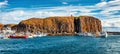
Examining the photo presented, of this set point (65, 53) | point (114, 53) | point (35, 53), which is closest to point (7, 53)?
point (35, 53)

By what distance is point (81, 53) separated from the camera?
70625 millimetres

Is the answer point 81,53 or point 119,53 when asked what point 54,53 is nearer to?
point 81,53

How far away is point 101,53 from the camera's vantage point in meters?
69.4

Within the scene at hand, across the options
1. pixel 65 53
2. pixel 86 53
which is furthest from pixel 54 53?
pixel 86 53

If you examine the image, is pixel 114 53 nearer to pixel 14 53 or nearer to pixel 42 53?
pixel 42 53

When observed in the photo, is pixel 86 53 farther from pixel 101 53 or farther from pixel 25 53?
pixel 25 53

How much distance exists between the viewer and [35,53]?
7269 cm

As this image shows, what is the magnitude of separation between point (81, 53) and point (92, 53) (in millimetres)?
2402

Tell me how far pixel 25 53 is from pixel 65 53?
8.89m

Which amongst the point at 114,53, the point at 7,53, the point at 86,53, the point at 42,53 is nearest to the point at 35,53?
the point at 42,53

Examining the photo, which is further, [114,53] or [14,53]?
[14,53]

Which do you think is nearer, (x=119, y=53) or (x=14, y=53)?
(x=119, y=53)

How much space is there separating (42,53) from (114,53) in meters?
15.7

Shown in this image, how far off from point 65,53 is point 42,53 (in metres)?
5.35
